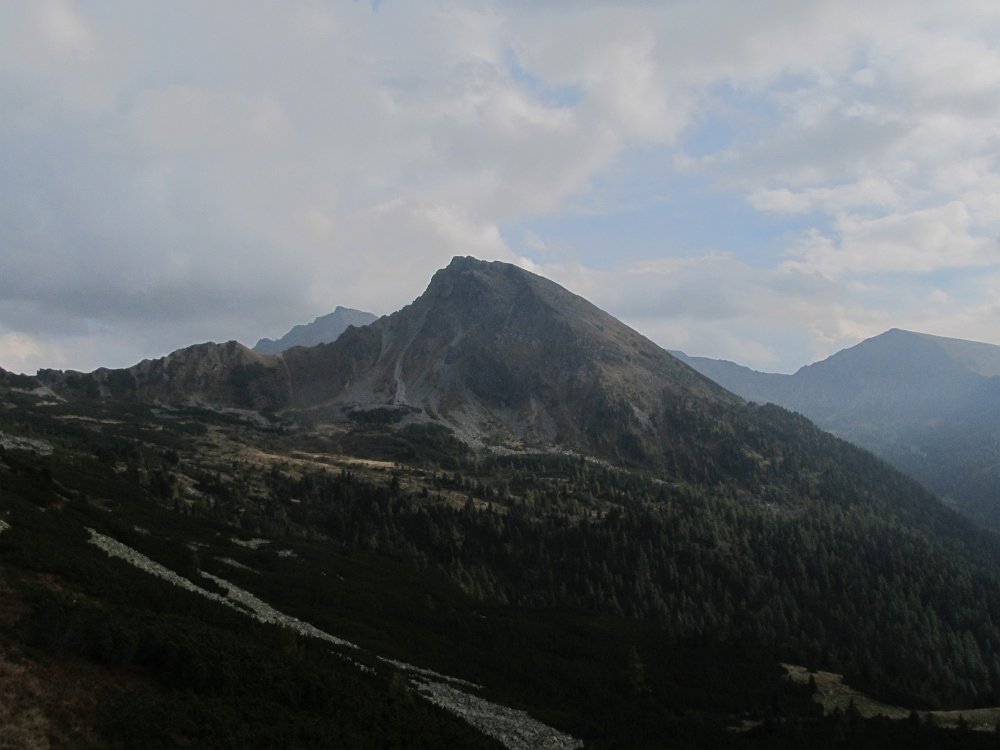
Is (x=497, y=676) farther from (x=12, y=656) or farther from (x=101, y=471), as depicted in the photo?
(x=101, y=471)

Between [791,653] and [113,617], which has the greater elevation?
[113,617]

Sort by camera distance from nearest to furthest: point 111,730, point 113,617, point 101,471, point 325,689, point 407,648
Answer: point 111,730 → point 113,617 → point 325,689 → point 407,648 → point 101,471

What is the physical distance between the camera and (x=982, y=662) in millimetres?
177000

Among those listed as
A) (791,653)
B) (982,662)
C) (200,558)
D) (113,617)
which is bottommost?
(982,662)

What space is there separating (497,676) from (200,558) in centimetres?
3684

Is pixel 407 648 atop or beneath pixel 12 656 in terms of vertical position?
beneath

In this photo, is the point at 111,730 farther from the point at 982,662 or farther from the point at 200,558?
the point at 982,662

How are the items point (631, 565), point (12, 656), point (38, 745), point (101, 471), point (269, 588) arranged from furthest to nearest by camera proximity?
point (631, 565)
point (101, 471)
point (269, 588)
point (12, 656)
point (38, 745)

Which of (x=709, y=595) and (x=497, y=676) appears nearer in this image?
(x=497, y=676)

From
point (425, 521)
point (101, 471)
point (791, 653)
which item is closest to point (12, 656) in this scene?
point (791, 653)

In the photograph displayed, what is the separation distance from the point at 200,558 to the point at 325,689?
45.1 metres

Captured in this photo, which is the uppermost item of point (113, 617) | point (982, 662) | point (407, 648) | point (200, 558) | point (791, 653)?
point (113, 617)

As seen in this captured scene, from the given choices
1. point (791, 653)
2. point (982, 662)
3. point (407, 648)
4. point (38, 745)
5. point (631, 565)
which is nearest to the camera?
point (38, 745)

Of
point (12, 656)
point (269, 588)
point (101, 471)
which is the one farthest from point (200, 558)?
point (101, 471)
